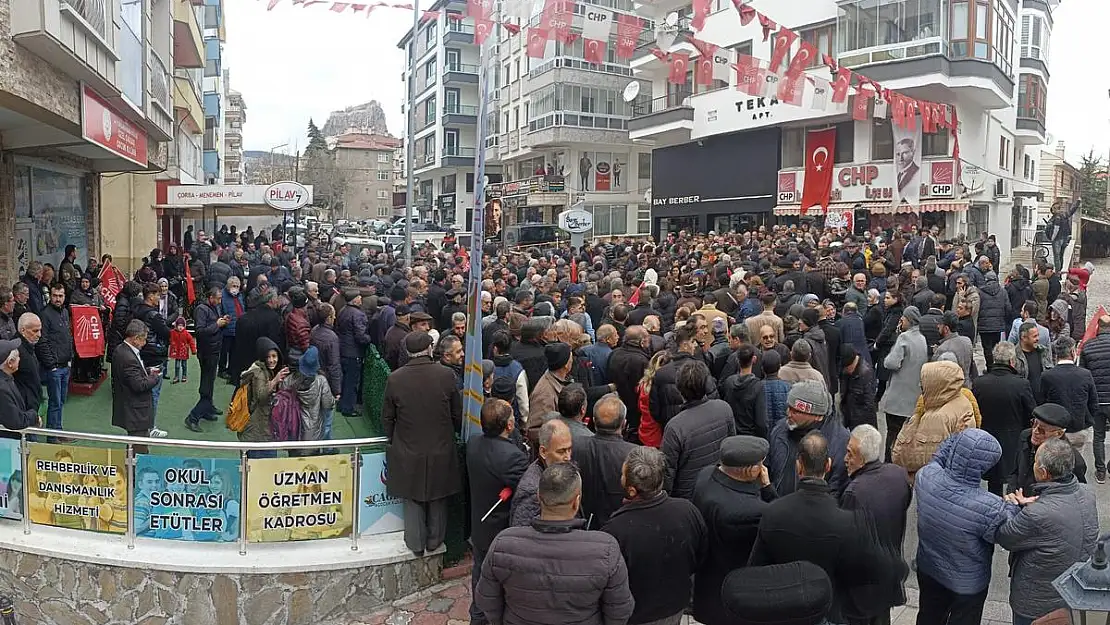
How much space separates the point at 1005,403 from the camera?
664 cm

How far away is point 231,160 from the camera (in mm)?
89500

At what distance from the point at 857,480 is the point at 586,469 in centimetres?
146

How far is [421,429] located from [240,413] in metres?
2.14

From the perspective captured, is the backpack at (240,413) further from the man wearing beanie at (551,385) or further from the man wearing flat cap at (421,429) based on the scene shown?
the man wearing beanie at (551,385)

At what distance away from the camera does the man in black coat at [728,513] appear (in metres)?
4.05

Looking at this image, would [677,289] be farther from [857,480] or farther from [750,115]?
[750,115]

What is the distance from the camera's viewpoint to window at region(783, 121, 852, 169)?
95.6ft

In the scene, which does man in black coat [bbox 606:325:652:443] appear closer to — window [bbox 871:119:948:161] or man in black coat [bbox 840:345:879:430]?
man in black coat [bbox 840:345:879:430]

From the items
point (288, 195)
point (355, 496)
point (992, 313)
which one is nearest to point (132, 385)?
point (355, 496)

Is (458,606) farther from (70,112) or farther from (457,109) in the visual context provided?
(457,109)

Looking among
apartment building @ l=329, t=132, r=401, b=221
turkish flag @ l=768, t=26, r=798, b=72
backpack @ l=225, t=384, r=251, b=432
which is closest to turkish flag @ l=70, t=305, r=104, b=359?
backpack @ l=225, t=384, r=251, b=432

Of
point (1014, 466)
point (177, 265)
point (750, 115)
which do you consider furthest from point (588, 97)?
point (1014, 466)

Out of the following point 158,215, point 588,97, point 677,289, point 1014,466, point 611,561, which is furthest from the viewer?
point 588,97

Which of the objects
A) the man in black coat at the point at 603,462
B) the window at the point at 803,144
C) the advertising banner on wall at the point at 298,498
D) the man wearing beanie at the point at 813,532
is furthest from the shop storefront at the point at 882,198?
the man wearing beanie at the point at 813,532
